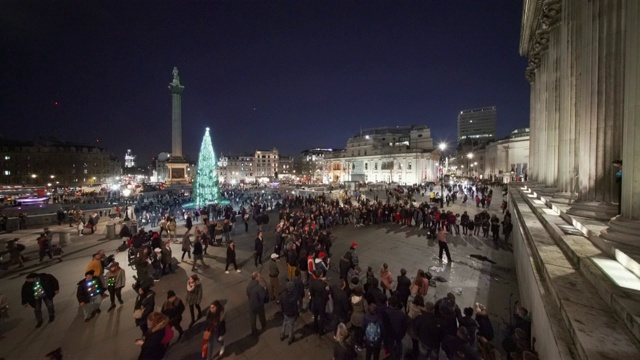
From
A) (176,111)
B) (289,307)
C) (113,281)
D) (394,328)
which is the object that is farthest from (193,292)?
(176,111)

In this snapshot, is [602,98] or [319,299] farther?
[602,98]

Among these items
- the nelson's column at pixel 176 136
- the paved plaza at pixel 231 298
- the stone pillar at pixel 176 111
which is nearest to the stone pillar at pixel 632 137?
the paved plaza at pixel 231 298

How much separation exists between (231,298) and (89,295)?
3.48 meters

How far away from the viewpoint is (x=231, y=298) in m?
7.13

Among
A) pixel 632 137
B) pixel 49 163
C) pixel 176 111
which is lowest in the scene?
pixel 632 137

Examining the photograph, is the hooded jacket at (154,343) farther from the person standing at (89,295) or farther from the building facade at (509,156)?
the building facade at (509,156)

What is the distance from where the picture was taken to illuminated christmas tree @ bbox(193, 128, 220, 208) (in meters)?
25.8

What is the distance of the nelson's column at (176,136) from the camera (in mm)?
39281

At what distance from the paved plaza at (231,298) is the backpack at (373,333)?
1293 mm

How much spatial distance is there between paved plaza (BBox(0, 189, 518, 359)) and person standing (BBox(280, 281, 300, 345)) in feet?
0.82

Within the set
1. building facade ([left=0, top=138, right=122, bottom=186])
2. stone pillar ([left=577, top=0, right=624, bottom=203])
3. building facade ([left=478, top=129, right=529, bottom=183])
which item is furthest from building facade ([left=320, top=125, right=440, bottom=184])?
building facade ([left=0, top=138, right=122, bottom=186])

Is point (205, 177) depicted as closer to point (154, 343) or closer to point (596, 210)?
point (154, 343)

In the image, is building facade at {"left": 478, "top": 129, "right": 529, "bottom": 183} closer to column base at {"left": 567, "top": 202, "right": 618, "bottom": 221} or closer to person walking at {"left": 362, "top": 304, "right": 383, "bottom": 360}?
column base at {"left": 567, "top": 202, "right": 618, "bottom": 221}

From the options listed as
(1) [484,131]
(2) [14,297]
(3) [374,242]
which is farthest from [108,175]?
(1) [484,131]
